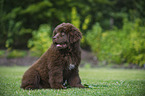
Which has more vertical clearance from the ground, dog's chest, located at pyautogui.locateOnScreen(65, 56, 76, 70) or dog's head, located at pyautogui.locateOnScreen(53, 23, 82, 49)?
dog's head, located at pyautogui.locateOnScreen(53, 23, 82, 49)

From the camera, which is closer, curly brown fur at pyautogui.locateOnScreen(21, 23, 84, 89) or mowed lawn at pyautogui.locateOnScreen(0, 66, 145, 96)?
mowed lawn at pyautogui.locateOnScreen(0, 66, 145, 96)

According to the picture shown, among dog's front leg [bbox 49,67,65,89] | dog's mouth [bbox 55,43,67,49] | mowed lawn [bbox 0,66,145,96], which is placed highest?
dog's mouth [bbox 55,43,67,49]

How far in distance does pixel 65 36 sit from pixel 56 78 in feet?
3.70

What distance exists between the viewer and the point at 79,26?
18781 millimetres

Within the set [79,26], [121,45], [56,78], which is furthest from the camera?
[79,26]

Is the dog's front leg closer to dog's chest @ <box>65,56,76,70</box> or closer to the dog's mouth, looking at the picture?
dog's chest @ <box>65,56,76,70</box>

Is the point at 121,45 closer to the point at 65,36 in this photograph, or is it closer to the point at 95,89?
the point at 95,89

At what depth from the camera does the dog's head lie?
185 inches

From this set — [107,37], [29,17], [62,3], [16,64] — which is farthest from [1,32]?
[107,37]

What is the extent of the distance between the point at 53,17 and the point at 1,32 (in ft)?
20.8

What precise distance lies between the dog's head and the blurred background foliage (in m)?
9.24

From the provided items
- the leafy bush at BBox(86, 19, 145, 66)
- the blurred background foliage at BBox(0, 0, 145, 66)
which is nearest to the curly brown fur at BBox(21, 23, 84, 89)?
the blurred background foliage at BBox(0, 0, 145, 66)

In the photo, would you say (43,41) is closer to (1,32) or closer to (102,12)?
(1,32)

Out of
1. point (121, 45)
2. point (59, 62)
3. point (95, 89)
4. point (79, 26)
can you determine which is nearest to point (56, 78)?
point (59, 62)
